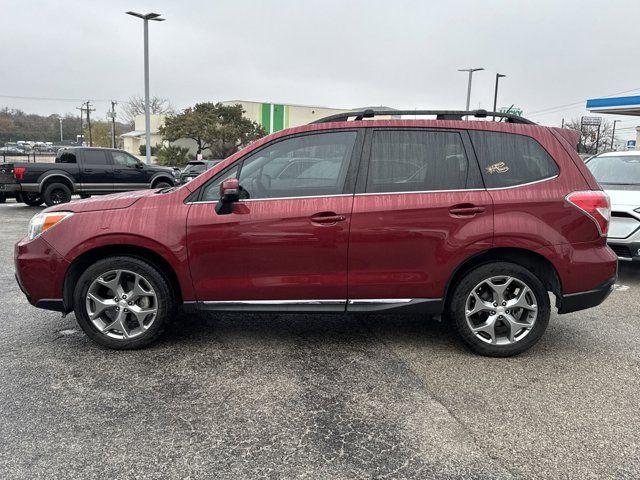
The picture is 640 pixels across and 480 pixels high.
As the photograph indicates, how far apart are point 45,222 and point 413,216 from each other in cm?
287

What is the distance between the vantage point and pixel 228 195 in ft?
12.3

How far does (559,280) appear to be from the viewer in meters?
3.96

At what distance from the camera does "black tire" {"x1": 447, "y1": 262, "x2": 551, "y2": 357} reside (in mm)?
3926

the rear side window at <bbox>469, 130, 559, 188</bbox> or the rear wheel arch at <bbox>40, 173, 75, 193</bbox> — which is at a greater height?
the rear side window at <bbox>469, 130, 559, 188</bbox>

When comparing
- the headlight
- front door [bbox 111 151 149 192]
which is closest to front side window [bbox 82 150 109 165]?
front door [bbox 111 151 149 192]

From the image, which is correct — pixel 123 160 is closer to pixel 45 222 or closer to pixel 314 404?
pixel 45 222

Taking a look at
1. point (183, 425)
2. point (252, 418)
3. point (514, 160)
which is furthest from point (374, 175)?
point (183, 425)

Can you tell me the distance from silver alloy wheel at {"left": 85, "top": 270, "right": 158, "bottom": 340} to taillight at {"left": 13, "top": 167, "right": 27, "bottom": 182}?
1153cm

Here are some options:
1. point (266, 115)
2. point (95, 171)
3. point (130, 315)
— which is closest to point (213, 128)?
point (266, 115)

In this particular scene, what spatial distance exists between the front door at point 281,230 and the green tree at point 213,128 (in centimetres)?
4205

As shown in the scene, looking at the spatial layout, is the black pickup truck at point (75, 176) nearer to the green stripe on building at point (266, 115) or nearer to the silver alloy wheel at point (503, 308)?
the silver alloy wheel at point (503, 308)

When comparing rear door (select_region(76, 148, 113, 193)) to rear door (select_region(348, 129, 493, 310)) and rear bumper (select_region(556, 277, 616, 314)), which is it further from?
rear bumper (select_region(556, 277, 616, 314))

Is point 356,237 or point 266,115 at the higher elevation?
point 266,115

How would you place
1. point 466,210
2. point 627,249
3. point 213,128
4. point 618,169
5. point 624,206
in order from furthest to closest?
1. point 213,128
2. point 618,169
3. point 624,206
4. point 627,249
5. point 466,210
